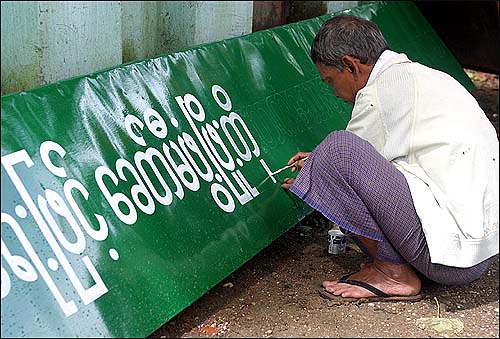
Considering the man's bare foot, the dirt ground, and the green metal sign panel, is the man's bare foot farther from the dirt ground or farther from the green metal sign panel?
the green metal sign panel

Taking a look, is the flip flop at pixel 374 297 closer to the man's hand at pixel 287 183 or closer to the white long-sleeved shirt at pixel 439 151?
the white long-sleeved shirt at pixel 439 151

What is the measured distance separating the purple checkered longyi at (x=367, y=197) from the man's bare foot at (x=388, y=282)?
99 mm

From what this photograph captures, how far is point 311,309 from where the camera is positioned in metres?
3.65

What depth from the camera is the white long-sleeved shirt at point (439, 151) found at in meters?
3.41

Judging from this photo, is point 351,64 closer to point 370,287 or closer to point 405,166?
point 405,166

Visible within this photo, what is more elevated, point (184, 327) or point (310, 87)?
point (310, 87)

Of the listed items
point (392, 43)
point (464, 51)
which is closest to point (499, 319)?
point (392, 43)

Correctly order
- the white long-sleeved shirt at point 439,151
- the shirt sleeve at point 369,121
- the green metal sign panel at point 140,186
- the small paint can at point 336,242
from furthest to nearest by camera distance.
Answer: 1. the small paint can at point 336,242
2. the shirt sleeve at point 369,121
3. the white long-sleeved shirt at point 439,151
4. the green metal sign panel at point 140,186

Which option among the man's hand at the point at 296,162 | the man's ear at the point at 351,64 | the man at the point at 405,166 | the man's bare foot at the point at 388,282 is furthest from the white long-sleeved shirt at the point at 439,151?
the man's hand at the point at 296,162

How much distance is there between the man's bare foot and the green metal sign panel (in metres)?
0.48

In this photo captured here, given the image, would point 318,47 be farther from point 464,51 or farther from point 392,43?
point 464,51

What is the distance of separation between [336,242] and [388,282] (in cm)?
64

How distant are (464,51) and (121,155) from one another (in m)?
5.33

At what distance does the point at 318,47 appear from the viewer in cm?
367
